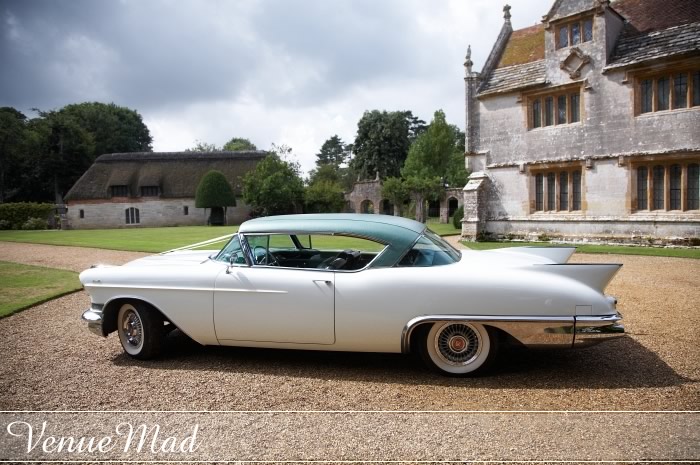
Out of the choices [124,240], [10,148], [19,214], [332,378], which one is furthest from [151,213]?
[332,378]

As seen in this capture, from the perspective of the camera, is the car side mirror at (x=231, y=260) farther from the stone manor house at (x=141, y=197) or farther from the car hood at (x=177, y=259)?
the stone manor house at (x=141, y=197)

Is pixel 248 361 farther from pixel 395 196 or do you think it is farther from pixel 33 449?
pixel 395 196

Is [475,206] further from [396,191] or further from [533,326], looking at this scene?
[396,191]

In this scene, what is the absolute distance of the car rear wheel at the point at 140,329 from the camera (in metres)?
4.57

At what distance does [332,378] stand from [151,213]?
152ft

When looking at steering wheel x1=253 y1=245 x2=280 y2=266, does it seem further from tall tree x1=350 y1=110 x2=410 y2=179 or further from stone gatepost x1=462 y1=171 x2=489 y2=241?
tall tree x1=350 y1=110 x2=410 y2=179

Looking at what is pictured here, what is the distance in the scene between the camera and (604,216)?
16250 millimetres

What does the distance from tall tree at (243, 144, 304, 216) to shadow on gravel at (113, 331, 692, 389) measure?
36461mm

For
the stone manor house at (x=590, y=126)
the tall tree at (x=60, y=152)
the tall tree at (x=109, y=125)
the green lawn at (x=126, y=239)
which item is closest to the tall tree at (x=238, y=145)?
the tall tree at (x=109, y=125)

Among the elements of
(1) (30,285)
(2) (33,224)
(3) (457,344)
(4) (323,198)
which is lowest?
(1) (30,285)

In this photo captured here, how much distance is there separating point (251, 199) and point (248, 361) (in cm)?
3828

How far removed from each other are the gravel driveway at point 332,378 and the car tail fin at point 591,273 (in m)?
0.83

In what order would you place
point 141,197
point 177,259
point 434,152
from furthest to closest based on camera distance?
point 434,152, point 141,197, point 177,259

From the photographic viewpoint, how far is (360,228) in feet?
14.1
